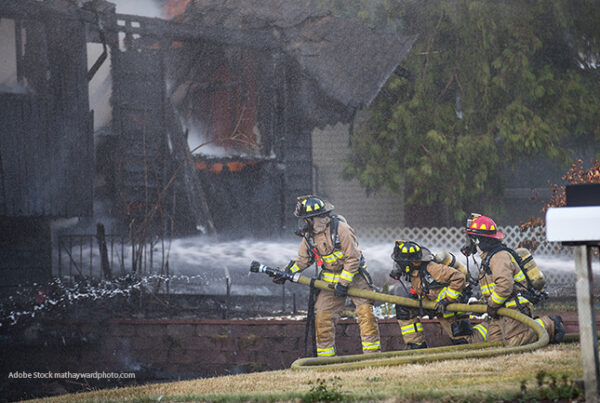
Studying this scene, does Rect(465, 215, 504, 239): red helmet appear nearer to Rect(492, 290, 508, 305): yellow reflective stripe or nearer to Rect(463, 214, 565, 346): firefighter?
Rect(463, 214, 565, 346): firefighter

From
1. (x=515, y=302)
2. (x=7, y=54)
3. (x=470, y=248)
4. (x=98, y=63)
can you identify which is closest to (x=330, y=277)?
(x=470, y=248)

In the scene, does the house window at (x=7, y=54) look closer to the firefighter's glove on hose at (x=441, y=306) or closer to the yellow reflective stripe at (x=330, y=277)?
the yellow reflective stripe at (x=330, y=277)

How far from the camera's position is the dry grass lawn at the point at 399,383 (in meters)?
4.43

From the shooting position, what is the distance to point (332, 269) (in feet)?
23.1

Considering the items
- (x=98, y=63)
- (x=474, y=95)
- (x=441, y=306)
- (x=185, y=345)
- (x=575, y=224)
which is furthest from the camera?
(x=474, y=95)

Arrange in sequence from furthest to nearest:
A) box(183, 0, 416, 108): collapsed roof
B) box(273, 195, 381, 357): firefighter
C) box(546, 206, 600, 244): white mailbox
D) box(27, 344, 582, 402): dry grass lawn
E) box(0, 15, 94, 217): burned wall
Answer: box(183, 0, 416, 108): collapsed roof
box(0, 15, 94, 217): burned wall
box(273, 195, 381, 357): firefighter
box(27, 344, 582, 402): dry grass lawn
box(546, 206, 600, 244): white mailbox

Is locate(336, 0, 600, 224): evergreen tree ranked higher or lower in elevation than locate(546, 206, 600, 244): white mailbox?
higher

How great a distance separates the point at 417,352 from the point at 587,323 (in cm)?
256

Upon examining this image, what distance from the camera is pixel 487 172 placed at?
12.2 meters

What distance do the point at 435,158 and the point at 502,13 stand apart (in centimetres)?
258

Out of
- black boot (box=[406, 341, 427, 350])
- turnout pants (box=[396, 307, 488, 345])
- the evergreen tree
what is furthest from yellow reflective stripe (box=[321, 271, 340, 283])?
the evergreen tree

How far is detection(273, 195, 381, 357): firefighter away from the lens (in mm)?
6863

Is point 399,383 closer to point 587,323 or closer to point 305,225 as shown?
point 587,323

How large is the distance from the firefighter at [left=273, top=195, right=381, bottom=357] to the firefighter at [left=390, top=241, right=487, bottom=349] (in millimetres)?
323
